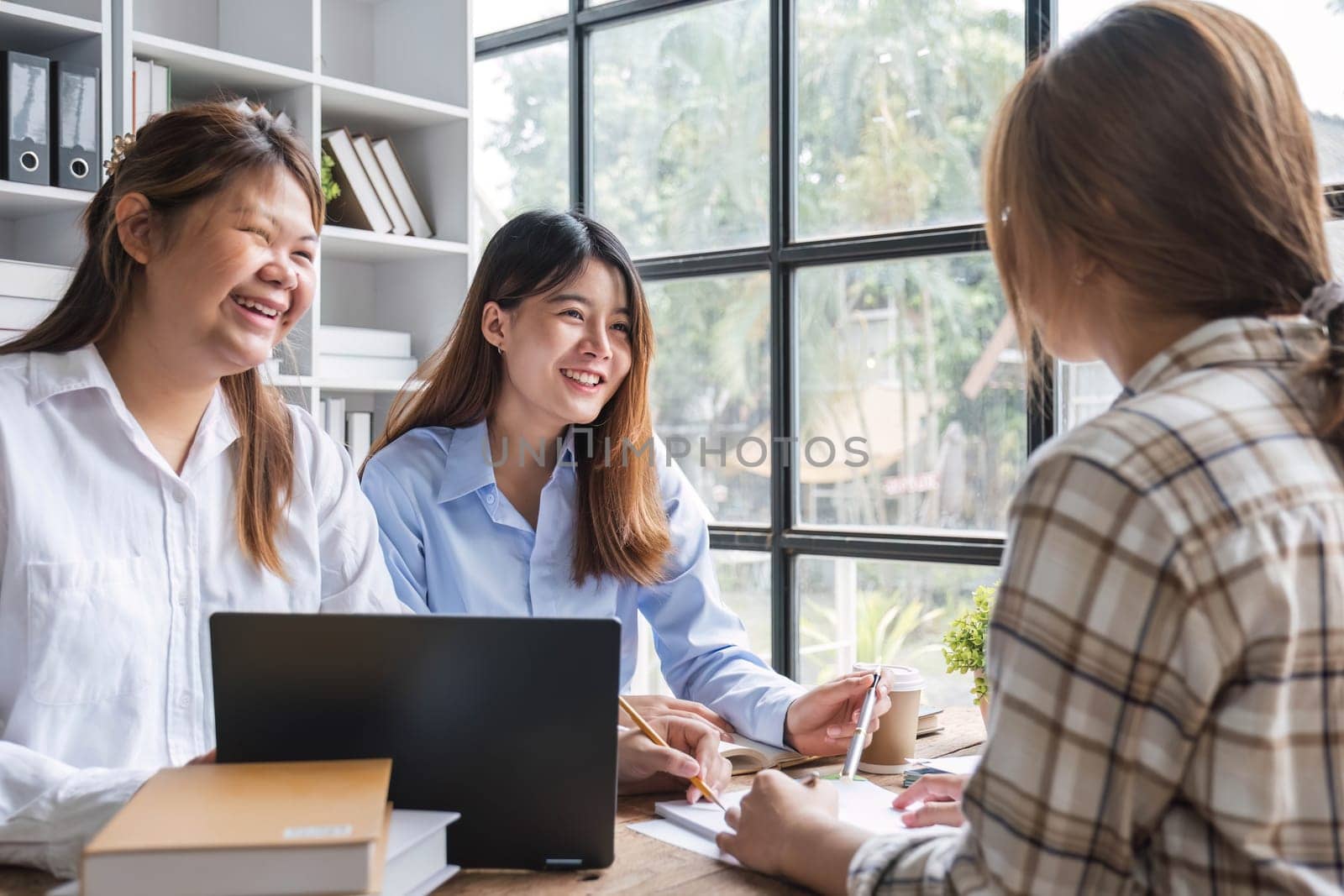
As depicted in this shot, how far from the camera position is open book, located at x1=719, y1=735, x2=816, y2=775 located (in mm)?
1454

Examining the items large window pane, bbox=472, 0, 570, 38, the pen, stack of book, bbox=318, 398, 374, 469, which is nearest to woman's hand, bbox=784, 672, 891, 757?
the pen

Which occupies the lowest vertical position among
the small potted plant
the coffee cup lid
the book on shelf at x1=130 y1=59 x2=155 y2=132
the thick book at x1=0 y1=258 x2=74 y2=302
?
the coffee cup lid

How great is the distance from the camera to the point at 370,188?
338cm

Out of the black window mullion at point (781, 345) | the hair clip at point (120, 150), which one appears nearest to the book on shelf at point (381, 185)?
the black window mullion at point (781, 345)

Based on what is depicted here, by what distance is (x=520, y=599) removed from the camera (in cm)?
201

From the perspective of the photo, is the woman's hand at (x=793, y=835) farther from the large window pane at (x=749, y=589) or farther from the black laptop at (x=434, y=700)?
the large window pane at (x=749, y=589)

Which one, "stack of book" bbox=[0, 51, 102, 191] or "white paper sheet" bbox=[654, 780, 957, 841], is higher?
"stack of book" bbox=[0, 51, 102, 191]

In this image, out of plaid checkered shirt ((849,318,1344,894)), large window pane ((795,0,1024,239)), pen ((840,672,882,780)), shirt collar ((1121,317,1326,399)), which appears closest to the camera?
plaid checkered shirt ((849,318,1344,894))

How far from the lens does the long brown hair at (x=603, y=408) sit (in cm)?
199

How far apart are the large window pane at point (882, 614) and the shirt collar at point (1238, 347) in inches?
90.4

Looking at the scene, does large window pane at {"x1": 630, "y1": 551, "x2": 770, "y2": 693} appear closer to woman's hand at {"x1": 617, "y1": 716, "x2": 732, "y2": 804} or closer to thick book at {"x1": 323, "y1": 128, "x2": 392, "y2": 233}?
thick book at {"x1": 323, "y1": 128, "x2": 392, "y2": 233}

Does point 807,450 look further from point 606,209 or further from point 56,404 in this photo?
point 56,404

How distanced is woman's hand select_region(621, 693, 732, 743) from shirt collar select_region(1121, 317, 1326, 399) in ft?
2.63

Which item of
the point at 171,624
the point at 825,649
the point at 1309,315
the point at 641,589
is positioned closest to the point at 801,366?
the point at 825,649
